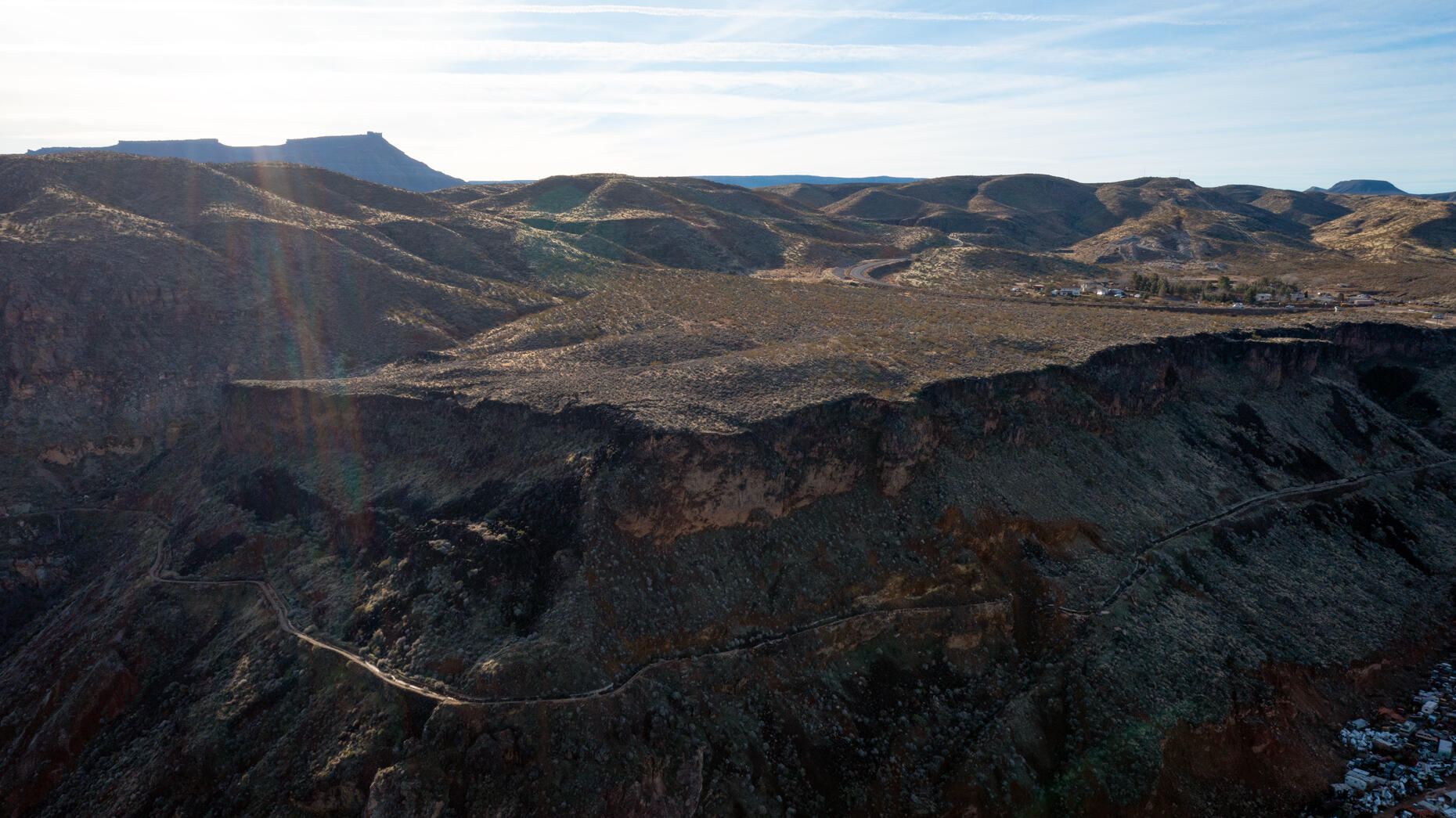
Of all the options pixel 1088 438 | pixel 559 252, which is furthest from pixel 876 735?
pixel 559 252

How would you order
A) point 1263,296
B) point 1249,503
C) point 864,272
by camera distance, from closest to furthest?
point 1249,503
point 1263,296
point 864,272

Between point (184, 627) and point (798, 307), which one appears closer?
point (184, 627)

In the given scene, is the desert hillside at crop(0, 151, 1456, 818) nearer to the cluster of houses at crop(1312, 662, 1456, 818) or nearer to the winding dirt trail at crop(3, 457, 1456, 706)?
the winding dirt trail at crop(3, 457, 1456, 706)

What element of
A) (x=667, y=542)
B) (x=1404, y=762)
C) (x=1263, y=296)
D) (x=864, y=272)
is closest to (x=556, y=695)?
(x=667, y=542)

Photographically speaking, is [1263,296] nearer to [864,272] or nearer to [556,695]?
[864,272]

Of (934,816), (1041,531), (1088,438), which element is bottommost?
(934,816)

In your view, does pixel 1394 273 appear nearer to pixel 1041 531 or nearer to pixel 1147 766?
pixel 1041 531
